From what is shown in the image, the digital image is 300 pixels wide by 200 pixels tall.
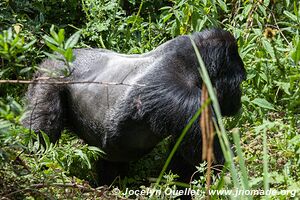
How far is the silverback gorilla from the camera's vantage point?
332 cm

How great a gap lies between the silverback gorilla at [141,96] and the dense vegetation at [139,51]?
5.5 inches

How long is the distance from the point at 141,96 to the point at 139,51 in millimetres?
946

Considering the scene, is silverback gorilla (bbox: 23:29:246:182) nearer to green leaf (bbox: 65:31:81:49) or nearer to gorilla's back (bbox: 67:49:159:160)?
gorilla's back (bbox: 67:49:159:160)

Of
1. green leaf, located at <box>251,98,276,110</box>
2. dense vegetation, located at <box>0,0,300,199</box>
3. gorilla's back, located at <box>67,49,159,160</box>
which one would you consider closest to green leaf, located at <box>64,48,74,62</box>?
dense vegetation, located at <box>0,0,300,199</box>

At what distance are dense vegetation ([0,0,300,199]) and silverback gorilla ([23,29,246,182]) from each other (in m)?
0.14

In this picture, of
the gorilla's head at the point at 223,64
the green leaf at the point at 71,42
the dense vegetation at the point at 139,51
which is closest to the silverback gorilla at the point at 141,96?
the gorilla's head at the point at 223,64

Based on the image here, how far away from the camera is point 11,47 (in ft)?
7.09

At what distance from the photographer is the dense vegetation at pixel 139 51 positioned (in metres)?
2.50

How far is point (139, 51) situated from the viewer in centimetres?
428

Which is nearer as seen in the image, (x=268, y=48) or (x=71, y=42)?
(x=71, y=42)

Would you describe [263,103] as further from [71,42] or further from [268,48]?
[71,42]

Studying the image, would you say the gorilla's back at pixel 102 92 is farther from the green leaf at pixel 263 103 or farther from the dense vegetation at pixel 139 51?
the green leaf at pixel 263 103

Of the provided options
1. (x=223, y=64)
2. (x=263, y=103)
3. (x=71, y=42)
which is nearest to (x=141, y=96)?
(x=223, y=64)

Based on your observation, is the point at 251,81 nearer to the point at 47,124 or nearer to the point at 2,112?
the point at 47,124
